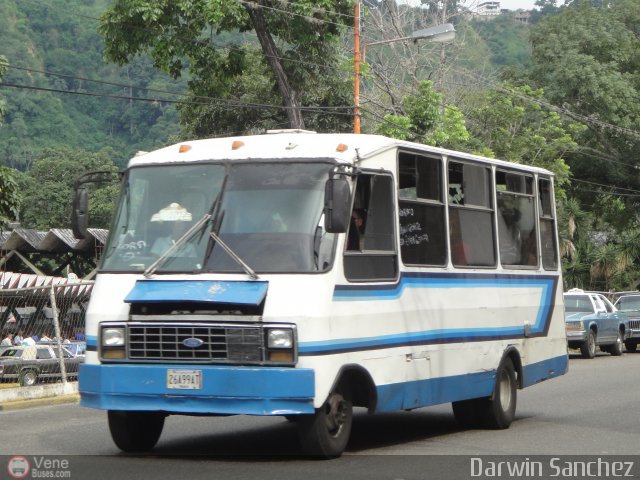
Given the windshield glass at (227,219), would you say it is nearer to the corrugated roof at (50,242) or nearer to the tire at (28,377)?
the tire at (28,377)

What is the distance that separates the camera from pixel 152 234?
36.3 feet

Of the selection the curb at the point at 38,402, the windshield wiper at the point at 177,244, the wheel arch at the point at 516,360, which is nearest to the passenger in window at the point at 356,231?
the windshield wiper at the point at 177,244

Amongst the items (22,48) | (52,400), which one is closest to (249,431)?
(52,400)

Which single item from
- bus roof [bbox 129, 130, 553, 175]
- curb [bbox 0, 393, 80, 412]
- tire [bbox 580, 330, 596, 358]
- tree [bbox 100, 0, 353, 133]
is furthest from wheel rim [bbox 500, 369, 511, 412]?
tree [bbox 100, 0, 353, 133]

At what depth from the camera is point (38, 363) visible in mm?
23359

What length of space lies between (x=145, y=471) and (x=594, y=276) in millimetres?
41517

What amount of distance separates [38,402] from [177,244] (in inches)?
313

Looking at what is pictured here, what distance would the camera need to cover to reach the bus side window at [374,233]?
11.0 metres

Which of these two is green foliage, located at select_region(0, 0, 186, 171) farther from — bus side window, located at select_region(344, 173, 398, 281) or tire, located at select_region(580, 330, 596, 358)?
bus side window, located at select_region(344, 173, 398, 281)

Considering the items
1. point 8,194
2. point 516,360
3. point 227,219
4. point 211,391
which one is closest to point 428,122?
point 8,194

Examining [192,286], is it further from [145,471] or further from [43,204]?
[43,204]

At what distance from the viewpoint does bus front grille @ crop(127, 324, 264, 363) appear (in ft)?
33.3

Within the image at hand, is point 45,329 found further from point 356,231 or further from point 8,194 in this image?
point 356,231

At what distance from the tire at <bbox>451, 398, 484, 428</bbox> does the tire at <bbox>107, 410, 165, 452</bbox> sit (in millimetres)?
3804
